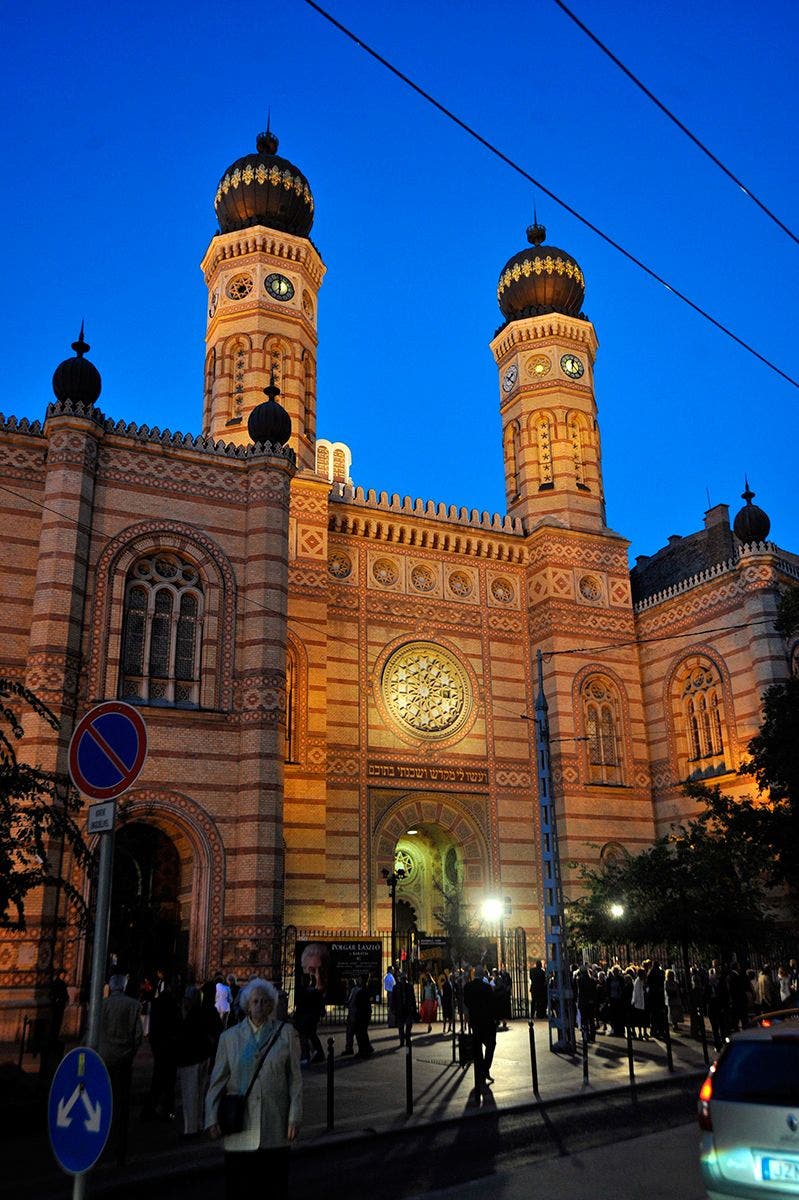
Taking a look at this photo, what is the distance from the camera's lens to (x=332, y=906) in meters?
23.1

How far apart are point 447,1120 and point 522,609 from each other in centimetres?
1971

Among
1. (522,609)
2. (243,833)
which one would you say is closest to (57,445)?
(243,833)

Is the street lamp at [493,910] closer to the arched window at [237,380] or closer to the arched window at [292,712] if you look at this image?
the arched window at [292,712]

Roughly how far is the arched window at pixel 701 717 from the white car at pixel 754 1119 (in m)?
20.9

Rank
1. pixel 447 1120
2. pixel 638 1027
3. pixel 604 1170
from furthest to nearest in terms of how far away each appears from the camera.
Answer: pixel 638 1027 → pixel 447 1120 → pixel 604 1170

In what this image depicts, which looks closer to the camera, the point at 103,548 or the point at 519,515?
the point at 103,548

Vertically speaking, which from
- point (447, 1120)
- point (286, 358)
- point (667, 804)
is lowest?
point (447, 1120)

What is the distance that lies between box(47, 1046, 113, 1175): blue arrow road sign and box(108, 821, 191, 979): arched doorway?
1476cm

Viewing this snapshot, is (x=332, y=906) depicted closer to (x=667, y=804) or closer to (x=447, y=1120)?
(x=667, y=804)

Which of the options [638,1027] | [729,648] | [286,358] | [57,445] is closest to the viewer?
[638,1027]

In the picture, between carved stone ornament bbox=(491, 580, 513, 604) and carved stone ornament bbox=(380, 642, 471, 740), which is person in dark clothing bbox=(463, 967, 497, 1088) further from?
carved stone ornament bbox=(491, 580, 513, 604)

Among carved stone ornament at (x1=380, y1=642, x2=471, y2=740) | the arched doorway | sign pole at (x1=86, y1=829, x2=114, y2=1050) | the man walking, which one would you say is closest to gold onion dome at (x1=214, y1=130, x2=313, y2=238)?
carved stone ornament at (x1=380, y1=642, x2=471, y2=740)

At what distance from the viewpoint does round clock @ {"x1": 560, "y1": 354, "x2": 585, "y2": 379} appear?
3130 cm

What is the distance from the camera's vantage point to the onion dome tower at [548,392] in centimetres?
3008
